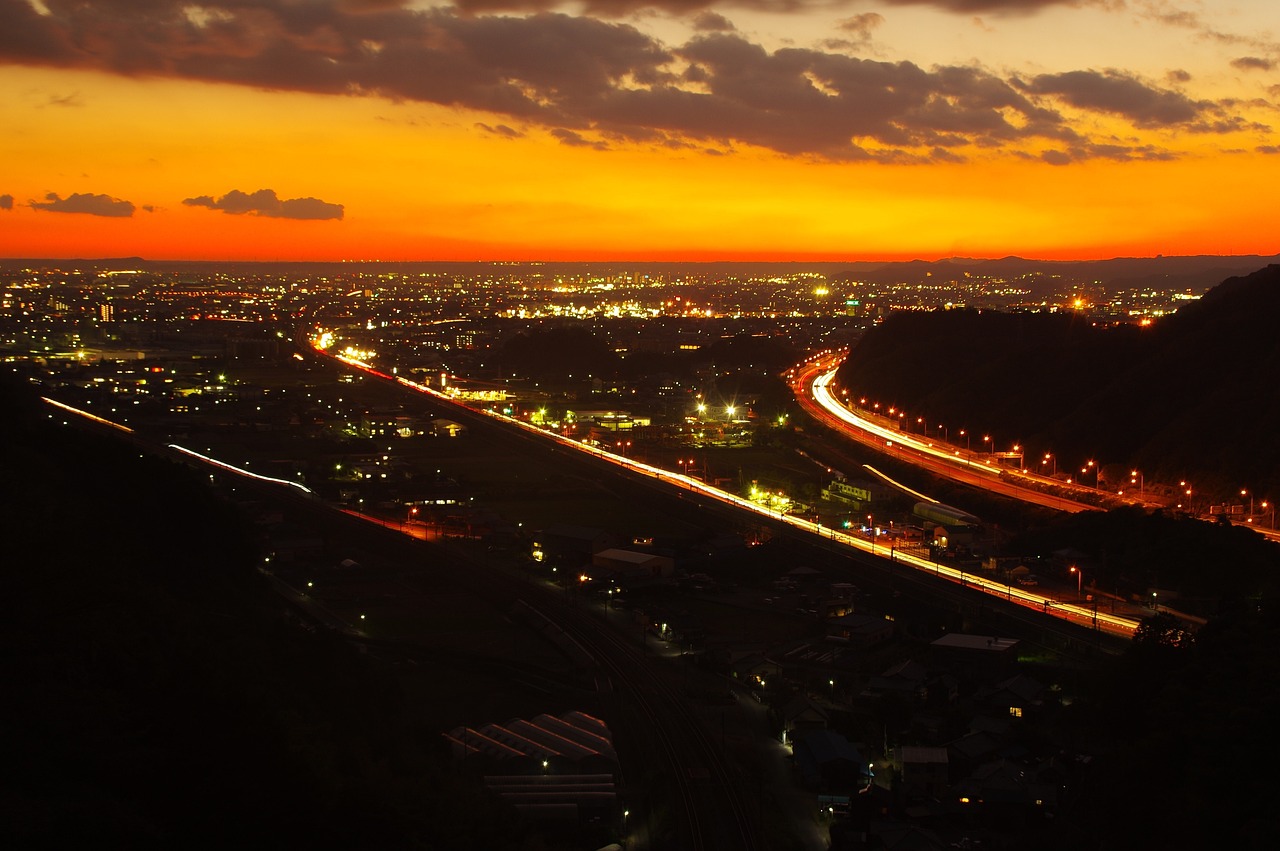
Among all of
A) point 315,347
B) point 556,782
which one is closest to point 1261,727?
point 556,782

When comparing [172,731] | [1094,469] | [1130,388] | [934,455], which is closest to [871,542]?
[1094,469]

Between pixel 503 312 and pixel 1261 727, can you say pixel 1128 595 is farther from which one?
pixel 503 312

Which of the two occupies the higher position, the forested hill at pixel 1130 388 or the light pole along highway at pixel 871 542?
the forested hill at pixel 1130 388

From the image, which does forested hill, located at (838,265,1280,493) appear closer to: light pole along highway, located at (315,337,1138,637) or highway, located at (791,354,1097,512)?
highway, located at (791,354,1097,512)

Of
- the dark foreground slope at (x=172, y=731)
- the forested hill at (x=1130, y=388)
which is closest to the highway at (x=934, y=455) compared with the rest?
the forested hill at (x=1130, y=388)

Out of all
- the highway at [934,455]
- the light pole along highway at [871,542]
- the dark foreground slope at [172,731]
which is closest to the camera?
the dark foreground slope at [172,731]

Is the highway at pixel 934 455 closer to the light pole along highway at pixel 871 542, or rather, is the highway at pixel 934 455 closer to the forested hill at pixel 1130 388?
the light pole along highway at pixel 871 542

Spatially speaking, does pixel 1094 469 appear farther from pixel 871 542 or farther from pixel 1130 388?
pixel 871 542

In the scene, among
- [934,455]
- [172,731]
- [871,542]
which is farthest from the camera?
[934,455]
